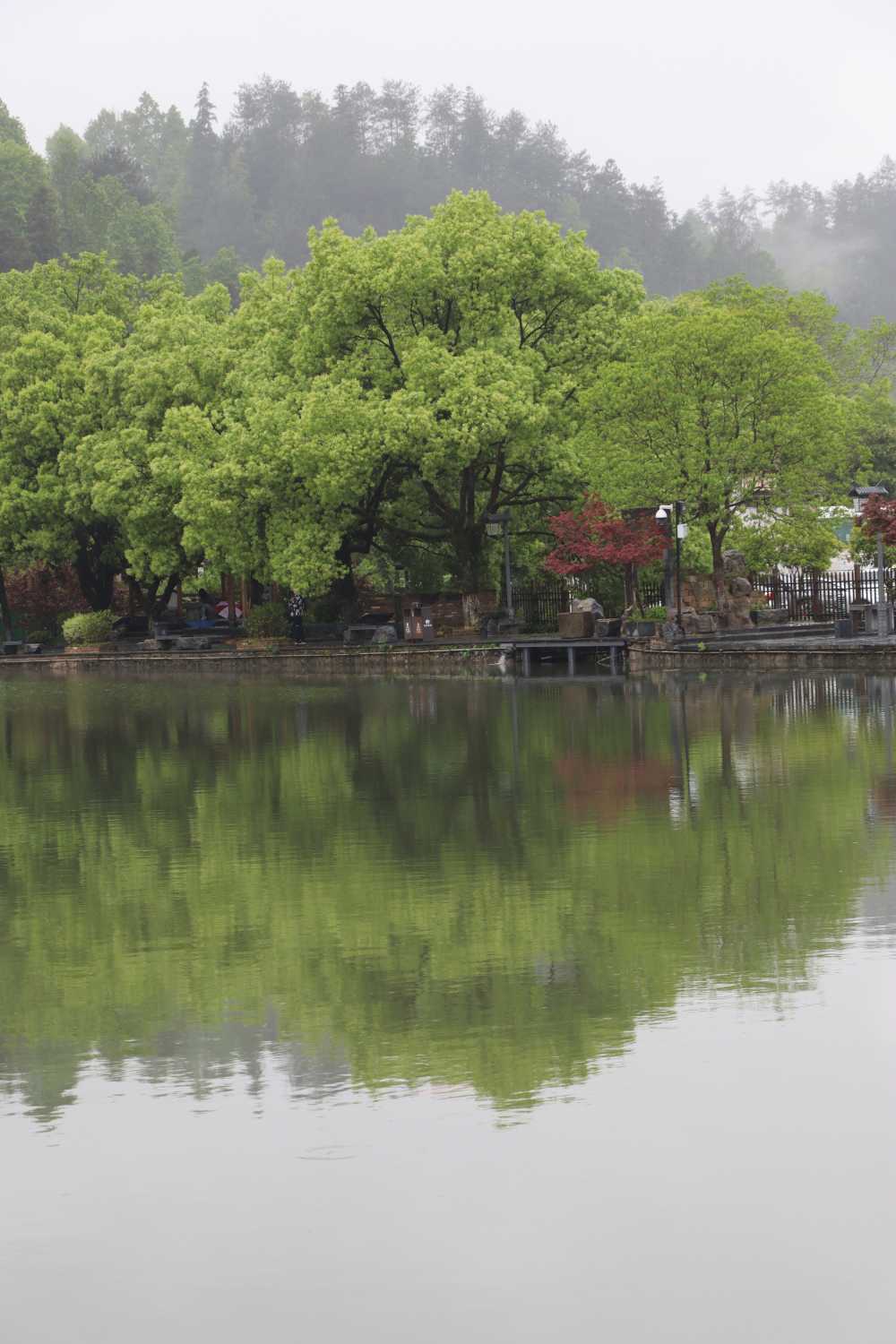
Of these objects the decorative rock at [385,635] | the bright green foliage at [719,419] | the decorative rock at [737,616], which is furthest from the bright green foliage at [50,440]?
the decorative rock at [737,616]

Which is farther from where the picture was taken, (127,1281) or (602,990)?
(602,990)

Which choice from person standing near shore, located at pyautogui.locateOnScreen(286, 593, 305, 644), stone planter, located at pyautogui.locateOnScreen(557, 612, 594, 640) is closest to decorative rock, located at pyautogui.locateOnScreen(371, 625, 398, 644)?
person standing near shore, located at pyautogui.locateOnScreen(286, 593, 305, 644)

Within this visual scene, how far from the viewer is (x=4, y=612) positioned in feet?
253

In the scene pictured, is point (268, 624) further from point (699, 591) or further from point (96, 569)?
point (699, 591)

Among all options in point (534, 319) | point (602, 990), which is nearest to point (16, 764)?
point (602, 990)

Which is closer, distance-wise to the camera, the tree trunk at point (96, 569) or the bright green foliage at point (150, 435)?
the bright green foliage at point (150, 435)

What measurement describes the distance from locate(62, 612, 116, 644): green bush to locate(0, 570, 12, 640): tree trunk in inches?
300

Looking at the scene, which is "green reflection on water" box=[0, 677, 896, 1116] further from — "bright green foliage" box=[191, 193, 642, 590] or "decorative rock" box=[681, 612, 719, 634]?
"bright green foliage" box=[191, 193, 642, 590]

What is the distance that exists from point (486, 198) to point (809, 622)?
17.1 meters

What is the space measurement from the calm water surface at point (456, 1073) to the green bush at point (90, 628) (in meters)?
51.4

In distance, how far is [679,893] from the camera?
518 inches

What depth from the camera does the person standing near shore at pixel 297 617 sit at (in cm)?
6097

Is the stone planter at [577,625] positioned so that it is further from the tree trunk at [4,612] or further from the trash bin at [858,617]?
the tree trunk at [4,612]

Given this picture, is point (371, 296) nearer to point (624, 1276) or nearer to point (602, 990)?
point (602, 990)
